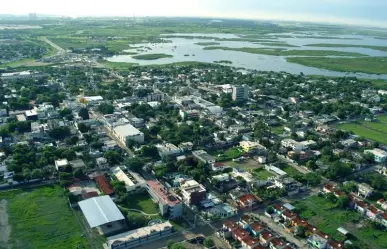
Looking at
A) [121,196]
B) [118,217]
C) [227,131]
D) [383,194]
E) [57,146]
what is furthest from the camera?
[227,131]

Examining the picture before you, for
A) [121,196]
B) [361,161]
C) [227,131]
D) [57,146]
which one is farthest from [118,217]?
[361,161]

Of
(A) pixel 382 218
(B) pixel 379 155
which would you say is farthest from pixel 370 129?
(A) pixel 382 218

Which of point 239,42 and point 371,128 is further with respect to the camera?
point 239,42

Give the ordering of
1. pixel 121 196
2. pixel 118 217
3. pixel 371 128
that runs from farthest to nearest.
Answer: pixel 371 128
pixel 121 196
pixel 118 217

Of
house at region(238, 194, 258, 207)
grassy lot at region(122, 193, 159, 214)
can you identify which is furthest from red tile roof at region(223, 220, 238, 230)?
grassy lot at region(122, 193, 159, 214)

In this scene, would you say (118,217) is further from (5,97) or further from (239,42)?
(239,42)

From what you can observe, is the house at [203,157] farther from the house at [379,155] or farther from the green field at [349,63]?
the green field at [349,63]
